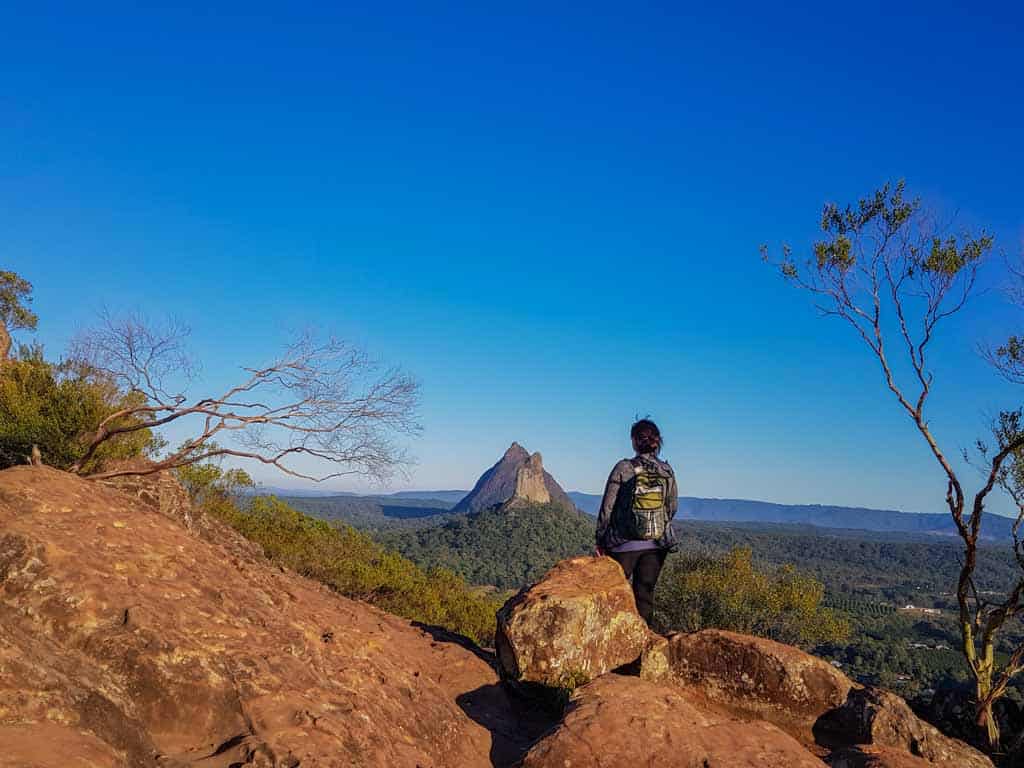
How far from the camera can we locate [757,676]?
8.52m

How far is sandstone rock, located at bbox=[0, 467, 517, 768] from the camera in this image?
4059mm

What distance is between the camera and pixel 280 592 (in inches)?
331

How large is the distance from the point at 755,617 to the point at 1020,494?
24.0m

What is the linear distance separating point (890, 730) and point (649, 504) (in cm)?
398

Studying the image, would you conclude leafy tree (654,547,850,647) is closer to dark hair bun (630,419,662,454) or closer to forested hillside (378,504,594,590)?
dark hair bun (630,419,662,454)

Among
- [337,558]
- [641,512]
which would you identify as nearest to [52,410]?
[337,558]

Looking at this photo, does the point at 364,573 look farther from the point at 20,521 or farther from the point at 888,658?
the point at 888,658

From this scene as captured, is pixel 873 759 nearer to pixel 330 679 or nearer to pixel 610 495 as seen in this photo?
pixel 610 495

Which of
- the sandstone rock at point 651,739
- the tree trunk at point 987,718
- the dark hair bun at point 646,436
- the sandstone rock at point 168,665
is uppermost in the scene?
the dark hair bun at point 646,436

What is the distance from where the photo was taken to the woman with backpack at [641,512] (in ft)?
28.0

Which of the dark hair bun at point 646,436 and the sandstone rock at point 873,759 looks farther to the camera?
the dark hair bun at point 646,436

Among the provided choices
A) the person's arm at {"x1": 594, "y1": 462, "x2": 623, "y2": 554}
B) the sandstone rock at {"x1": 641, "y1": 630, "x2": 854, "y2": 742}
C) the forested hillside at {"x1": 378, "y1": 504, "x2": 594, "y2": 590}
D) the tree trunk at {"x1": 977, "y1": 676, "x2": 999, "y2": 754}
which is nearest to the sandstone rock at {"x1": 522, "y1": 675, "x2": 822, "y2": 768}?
the sandstone rock at {"x1": 641, "y1": 630, "x2": 854, "y2": 742}

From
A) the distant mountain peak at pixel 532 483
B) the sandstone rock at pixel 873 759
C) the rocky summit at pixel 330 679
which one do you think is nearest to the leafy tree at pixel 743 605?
the rocky summit at pixel 330 679

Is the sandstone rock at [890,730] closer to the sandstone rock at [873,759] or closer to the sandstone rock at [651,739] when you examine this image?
the sandstone rock at [873,759]
